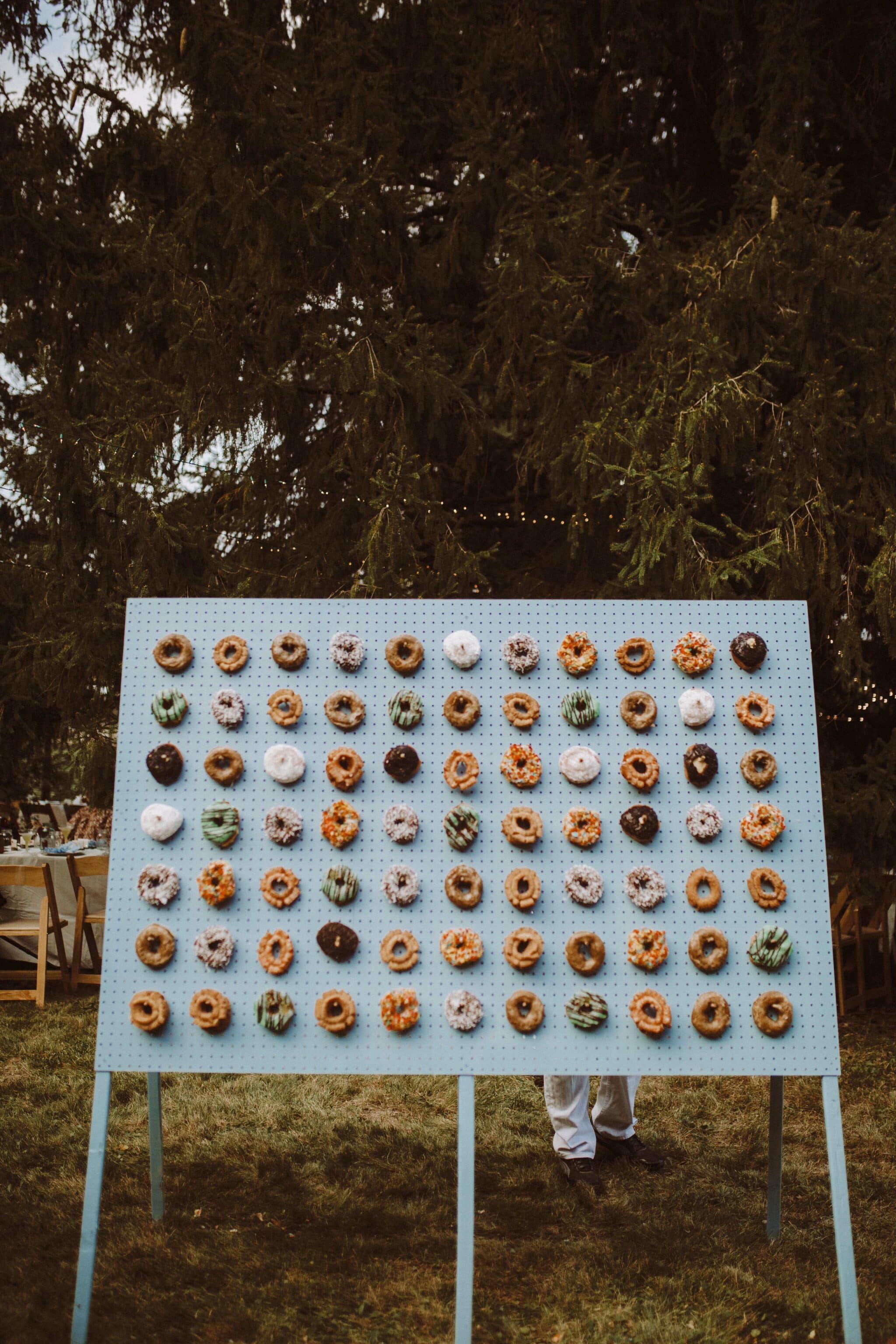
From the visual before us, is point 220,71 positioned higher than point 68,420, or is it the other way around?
point 220,71

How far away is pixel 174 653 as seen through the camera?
2695 mm

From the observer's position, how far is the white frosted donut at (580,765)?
2.57 metres

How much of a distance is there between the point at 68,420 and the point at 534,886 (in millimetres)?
3897

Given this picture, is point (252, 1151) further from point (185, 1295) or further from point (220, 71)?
point (220, 71)

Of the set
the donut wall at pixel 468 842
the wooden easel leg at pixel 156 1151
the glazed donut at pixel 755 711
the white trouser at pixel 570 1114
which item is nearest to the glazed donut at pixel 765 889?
the donut wall at pixel 468 842

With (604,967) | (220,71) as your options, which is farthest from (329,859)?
(220,71)

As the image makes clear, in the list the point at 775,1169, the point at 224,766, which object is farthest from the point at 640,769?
the point at 775,1169

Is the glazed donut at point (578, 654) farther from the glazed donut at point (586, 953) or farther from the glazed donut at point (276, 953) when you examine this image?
the glazed donut at point (276, 953)

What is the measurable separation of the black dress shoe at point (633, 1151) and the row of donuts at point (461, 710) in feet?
6.65

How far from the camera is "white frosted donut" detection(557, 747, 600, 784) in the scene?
8.44 feet

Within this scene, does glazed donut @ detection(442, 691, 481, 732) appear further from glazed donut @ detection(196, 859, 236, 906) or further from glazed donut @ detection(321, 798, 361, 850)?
Result: glazed donut @ detection(196, 859, 236, 906)

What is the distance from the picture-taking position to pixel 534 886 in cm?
250

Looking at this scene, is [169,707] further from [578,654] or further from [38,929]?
[38,929]

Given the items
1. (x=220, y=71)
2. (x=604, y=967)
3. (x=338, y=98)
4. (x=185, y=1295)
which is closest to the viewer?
(x=604, y=967)
